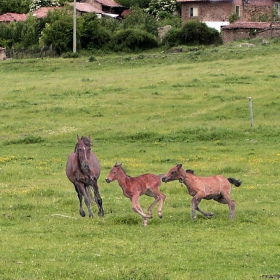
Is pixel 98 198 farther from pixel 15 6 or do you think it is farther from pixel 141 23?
pixel 15 6

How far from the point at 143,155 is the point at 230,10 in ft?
176

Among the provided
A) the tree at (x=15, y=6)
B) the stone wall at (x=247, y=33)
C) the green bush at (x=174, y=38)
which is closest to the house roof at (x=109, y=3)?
the tree at (x=15, y=6)

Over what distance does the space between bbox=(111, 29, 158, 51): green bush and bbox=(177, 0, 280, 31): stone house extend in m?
10.2

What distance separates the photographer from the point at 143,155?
28672 millimetres

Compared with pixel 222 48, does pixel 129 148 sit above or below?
below

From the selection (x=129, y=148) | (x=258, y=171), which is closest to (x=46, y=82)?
(x=129, y=148)

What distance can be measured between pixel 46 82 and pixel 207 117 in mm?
16153

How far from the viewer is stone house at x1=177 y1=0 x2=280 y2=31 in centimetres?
7894

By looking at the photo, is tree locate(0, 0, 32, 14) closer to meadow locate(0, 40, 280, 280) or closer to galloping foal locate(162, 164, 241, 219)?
meadow locate(0, 40, 280, 280)

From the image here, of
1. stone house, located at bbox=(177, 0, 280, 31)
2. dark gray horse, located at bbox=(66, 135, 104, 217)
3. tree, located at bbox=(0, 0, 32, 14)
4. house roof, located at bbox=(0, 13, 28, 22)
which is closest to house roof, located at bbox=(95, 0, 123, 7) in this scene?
tree, located at bbox=(0, 0, 32, 14)

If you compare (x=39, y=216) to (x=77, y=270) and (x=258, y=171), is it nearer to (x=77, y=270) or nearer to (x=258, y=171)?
(x=77, y=270)

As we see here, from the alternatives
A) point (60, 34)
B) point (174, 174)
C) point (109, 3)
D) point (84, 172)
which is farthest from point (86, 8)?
point (174, 174)

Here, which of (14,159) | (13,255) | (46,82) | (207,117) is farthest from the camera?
(46,82)

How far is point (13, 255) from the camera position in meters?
13.1
